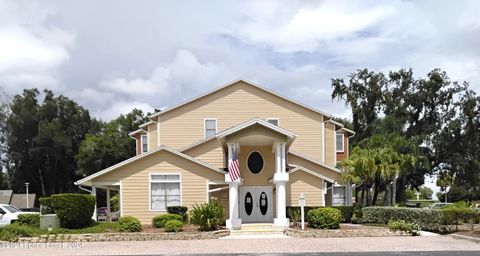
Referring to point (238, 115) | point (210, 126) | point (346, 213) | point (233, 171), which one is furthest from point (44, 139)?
point (346, 213)

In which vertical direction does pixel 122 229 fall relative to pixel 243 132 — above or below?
below

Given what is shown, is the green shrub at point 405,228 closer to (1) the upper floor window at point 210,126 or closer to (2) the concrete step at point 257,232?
(2) the concrete step at point 257,232

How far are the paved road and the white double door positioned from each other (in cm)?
823

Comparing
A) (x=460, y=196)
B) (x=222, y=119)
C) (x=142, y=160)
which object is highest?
(x=222, y=119)

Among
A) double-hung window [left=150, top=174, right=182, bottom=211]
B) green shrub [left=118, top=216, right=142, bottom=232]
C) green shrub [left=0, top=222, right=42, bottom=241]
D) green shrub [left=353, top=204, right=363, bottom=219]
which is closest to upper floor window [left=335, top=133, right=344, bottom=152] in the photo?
green shrub [left=353, top=204, right=363, bottom=219]

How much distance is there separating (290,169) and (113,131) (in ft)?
141

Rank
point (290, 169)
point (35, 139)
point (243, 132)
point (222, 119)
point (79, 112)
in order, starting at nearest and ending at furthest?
point (243, 132)
point (290, 169)
point (222, 119)
point (35, 139)
point (79, 112)

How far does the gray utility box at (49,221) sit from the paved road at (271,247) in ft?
12.8

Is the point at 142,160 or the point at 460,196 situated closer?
the point at 142,160

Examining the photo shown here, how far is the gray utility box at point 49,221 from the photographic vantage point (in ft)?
82.7

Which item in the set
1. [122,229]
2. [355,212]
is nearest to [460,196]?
[355,212]

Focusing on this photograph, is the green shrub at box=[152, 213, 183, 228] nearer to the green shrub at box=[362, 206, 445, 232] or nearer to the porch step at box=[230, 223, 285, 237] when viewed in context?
the porch step at box=[230, 223, 285, 237]

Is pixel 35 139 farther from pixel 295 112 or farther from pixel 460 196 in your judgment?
pixel 460 196

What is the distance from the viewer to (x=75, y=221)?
2553 centimetres
